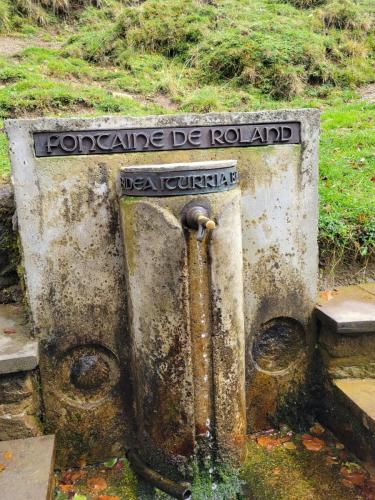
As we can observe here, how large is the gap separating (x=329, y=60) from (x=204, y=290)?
752 centimetres

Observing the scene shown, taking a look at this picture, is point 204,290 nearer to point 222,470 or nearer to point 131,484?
point 222,470

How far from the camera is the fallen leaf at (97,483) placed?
268 cm

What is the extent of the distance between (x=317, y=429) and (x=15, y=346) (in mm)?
1962

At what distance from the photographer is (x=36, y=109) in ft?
19.5

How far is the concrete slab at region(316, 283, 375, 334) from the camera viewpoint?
2.84m

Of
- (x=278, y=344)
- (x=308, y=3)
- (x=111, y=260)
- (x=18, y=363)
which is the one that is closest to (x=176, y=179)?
(x=111, y=260)

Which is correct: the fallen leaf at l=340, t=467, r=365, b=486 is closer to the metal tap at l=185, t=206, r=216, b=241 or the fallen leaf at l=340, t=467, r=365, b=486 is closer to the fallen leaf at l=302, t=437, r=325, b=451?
the fallen leaf at l=302, t=437, r=325, b=451

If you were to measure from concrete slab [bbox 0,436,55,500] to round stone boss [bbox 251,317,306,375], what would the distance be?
1.33m

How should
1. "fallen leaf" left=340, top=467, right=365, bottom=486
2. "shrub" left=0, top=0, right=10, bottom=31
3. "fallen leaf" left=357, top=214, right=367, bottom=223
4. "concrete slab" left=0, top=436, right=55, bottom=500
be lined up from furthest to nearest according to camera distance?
"shrub" left=0, top=0, right=10, bottom=31 → "fallen leaf" left=357, top=214, right=367, bottom=223 → "fallen leaf" left=340, top=467, right=365, bottom=486 → "concrete slab" left=0, top=436, right=55, bottom=500

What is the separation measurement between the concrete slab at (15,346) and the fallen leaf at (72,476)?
2.45 feet

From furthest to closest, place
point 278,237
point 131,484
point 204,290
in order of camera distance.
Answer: point 278,237 → point 131,484 → point 204,290

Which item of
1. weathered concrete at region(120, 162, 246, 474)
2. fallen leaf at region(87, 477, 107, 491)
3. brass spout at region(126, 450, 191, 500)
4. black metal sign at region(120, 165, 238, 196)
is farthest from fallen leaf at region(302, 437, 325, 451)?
black metal sign at region(120, 165, 238, 196)

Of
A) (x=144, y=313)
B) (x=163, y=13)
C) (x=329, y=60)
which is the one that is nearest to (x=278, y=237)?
(x=144, y=313)

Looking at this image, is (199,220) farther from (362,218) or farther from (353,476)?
(362,218)
